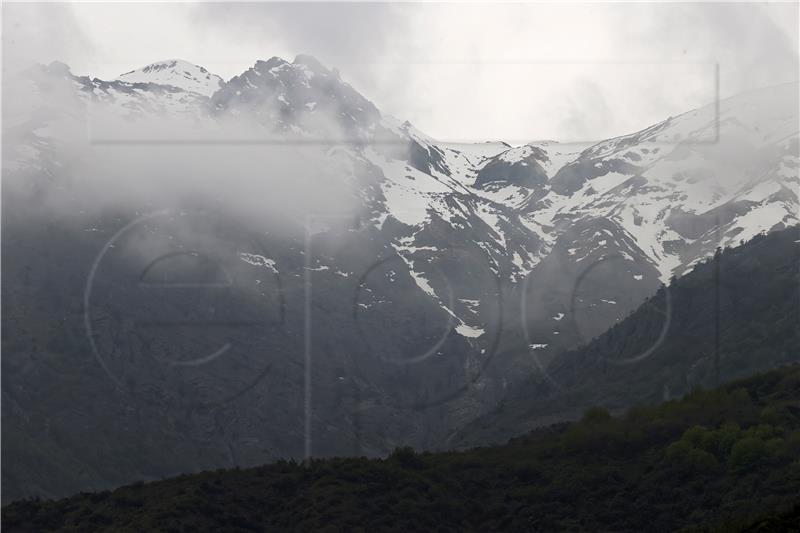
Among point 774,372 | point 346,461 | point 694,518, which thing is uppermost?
point 774,372

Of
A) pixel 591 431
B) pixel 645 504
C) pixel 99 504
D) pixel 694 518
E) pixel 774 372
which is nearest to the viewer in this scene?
pixel 694 518

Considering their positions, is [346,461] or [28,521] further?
[346,461]

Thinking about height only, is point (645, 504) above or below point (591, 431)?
below

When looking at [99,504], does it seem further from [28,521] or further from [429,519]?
[429,519]

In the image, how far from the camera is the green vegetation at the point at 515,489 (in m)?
139

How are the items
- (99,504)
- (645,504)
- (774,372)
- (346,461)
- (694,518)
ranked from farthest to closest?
(774,372) < (346,461) < (99,504) < (645,504) < (694,518)

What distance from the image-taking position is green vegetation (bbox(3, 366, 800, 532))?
139375 mm

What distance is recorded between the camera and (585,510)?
142625 mm

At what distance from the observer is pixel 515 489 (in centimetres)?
Result: 15662

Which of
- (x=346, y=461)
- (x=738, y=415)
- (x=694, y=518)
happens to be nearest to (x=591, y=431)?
(x=738, y=415)

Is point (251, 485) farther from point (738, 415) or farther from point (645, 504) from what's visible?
point (738, 415)

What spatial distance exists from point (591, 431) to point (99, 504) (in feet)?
211

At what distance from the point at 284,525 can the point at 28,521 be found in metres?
28.1

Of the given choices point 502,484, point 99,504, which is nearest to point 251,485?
point 99,504
